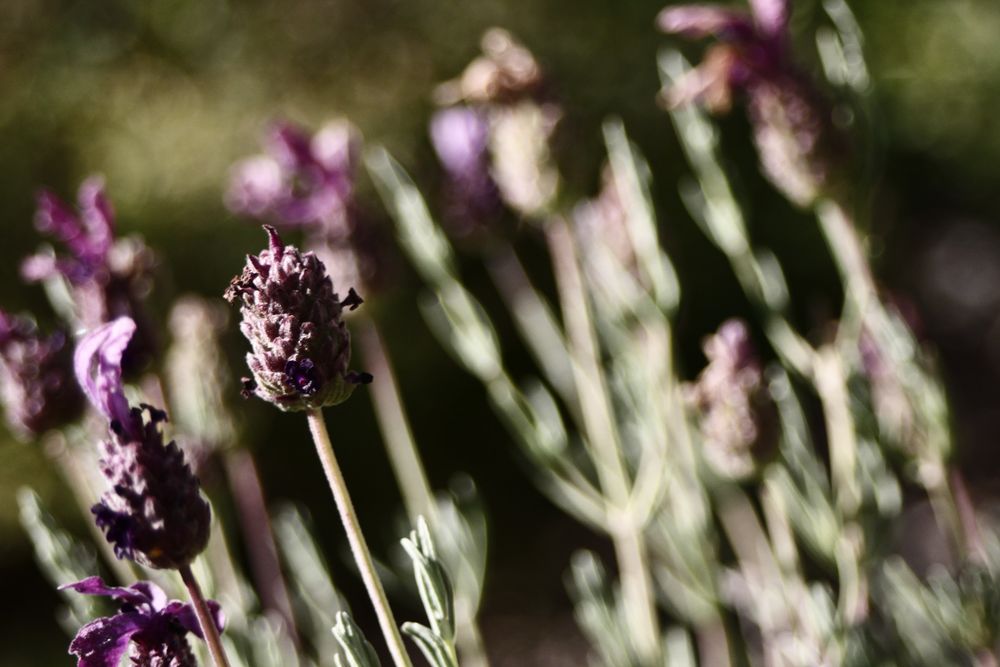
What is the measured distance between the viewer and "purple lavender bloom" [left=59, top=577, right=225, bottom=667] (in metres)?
0.51

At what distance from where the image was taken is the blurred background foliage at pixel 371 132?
97.4 inches

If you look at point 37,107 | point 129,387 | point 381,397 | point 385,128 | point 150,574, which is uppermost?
point 37,107

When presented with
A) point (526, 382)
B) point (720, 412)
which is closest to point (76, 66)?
point (526, 382)

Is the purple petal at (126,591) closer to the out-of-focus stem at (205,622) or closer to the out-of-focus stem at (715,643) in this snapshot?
the out-of-focus stem at (205,622)

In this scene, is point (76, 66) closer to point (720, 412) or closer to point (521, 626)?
point (521, 626)

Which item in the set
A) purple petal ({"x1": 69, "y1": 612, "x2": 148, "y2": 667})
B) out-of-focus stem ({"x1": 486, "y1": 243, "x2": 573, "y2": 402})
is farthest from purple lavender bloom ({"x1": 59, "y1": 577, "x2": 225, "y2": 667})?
out-of-focus stem ({"x1": 486, "y1": 243, "x2": 573, "y2": 402})

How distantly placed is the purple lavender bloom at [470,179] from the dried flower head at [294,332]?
50 centimetres

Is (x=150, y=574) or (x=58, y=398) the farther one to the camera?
(x=150, y=574)

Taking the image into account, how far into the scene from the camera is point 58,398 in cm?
75

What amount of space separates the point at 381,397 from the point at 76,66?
105 centimetres

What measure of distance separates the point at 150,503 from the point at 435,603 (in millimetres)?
138

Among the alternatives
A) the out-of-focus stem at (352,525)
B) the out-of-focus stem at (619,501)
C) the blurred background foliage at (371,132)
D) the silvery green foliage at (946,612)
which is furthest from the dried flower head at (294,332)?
the blurred background foliage at (371,132)

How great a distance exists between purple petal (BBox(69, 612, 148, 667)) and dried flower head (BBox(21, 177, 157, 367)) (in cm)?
25

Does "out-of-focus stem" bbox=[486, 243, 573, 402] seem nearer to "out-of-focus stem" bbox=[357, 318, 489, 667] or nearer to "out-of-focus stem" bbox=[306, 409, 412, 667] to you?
"out-of-focus stem" bbox=[357, 318, 489, 667]
